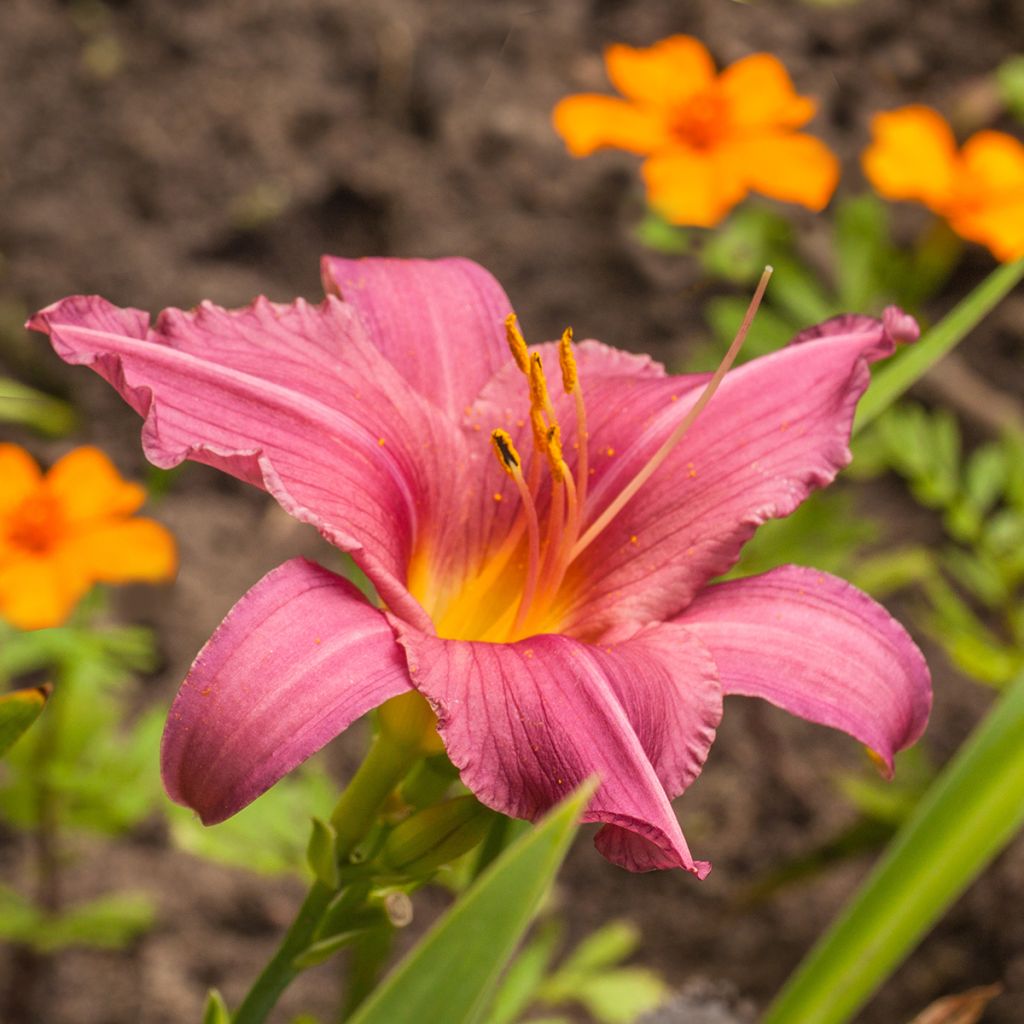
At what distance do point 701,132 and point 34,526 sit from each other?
731 mm

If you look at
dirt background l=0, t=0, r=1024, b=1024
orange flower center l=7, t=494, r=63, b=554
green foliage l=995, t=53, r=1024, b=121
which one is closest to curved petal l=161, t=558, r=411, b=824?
orange flower center l=7, t=494, r=63, b=554

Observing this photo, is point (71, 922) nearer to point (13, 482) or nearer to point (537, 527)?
point (13, 482)

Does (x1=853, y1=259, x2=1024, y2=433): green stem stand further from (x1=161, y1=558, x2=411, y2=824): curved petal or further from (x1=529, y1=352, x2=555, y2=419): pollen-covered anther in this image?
(x1=161, y1=558, x2=411, y2=824): curved petal

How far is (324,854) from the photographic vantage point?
588 millimetres

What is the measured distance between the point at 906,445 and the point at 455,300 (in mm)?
717

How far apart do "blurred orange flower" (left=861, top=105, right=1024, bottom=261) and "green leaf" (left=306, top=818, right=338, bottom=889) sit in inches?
39.7

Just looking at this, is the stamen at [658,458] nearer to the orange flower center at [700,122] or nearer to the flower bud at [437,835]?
the flower bud at [437,835]

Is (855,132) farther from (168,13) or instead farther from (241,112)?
(168,13)

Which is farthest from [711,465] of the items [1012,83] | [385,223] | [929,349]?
[1012,83]

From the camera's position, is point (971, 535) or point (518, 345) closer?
point (518, 345)

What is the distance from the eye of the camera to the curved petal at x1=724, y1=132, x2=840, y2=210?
1222mm

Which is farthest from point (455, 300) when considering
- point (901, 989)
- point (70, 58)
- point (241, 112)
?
point (70, 58)

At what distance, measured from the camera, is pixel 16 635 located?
107cm

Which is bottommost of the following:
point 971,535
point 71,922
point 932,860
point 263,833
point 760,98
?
point 71,922
